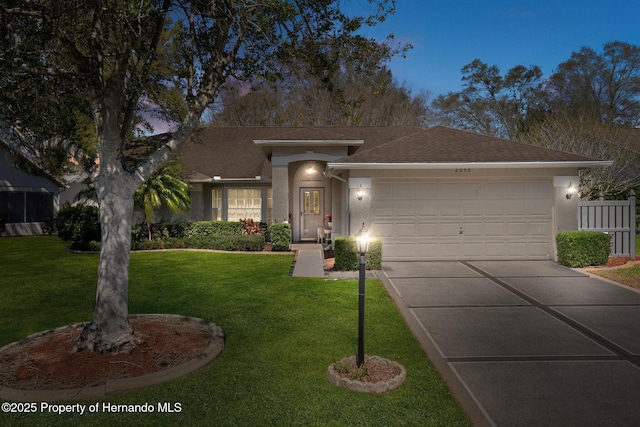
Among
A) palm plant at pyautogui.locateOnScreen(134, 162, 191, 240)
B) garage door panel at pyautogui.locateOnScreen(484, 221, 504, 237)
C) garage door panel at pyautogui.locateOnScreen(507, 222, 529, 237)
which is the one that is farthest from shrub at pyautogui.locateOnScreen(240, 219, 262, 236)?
garage door panel at pyautogui.locateOnScreen(507, 222, 529, 237)

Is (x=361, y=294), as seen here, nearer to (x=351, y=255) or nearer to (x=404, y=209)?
(x=351, y=255)

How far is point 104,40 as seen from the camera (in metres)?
5.64

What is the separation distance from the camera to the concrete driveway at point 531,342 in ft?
13.1

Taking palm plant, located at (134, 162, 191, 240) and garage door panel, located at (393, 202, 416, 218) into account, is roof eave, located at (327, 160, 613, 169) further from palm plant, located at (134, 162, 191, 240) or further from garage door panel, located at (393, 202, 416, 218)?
palm plant, located at (134, 162, 191, 240)

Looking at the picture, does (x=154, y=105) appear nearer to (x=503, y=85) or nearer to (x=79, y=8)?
(x=79, y=8)

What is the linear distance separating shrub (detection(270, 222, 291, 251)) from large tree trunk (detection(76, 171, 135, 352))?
9.41 meters

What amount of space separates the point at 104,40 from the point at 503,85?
40.5m

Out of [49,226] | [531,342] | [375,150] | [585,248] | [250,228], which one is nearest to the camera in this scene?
[531,342]

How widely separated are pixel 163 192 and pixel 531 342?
13236 mm

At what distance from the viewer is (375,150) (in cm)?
1302

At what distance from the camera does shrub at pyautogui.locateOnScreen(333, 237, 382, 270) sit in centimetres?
1104

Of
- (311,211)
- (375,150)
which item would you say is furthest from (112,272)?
(311,211)

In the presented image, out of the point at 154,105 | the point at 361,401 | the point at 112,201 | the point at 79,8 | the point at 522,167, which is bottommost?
the point at 361,401

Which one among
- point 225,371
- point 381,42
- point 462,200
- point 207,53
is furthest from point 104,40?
point 462,200
